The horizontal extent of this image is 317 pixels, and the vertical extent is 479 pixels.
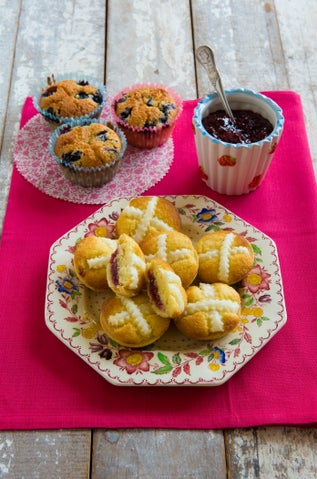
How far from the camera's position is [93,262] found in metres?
1.34

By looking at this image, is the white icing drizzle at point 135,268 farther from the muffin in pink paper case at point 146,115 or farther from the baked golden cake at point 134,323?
the muffin in pink paper case at point 146,115

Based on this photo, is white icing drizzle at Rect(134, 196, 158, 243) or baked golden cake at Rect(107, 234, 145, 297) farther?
white icing drizzle at Rect(134, 196, 158, 243)

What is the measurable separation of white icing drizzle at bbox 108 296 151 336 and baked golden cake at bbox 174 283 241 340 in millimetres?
84

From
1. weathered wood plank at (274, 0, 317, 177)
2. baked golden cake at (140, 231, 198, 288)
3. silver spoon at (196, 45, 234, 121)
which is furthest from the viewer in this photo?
weathered wood plank at (274, 0, 317, 177)

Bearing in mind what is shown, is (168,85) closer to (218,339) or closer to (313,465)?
(218,339)

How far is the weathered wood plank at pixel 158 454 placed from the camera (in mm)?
1184

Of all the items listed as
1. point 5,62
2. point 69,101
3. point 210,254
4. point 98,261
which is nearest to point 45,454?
point 98,261

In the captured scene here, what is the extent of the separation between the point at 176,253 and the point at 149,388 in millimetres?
318

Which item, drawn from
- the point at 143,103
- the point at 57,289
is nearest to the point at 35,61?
the point at 143,103

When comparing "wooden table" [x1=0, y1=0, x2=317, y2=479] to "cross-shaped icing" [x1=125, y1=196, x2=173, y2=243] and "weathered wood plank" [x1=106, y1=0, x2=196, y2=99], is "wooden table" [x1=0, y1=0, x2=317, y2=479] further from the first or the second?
"cross-shaped icing" [x1=125, y1=196, x2=173, y2=243]

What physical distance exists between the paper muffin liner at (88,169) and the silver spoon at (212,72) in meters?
0.32

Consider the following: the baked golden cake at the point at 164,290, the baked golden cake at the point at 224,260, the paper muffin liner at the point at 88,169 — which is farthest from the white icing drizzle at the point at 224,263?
the paper muffin liner at the point at 88,169

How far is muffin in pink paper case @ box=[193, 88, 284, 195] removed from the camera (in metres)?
1.50

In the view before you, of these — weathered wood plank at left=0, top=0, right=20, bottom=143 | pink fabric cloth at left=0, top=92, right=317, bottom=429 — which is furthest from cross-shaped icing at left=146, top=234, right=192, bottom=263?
weathered wood plank at left=0, top=0, right=20, bottom=143
